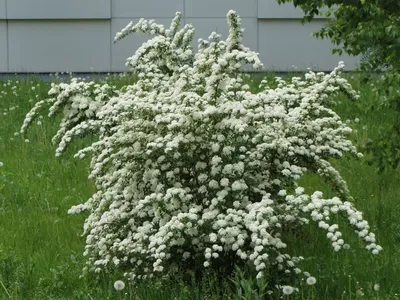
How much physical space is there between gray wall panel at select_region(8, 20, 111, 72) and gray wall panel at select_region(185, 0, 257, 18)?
4.88ft

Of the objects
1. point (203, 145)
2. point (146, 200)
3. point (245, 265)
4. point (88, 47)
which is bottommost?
point (245, 265)

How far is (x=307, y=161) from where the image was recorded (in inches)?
206

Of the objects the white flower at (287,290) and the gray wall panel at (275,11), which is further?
the gray wall panel at (275,11)

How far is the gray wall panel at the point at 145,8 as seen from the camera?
14.7 metres

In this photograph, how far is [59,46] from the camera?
588 inches

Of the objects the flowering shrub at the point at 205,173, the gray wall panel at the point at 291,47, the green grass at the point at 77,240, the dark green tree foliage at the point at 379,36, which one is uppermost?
the gray wall panel at the point at 291,47

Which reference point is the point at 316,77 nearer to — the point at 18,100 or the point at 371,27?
the point at 371,27

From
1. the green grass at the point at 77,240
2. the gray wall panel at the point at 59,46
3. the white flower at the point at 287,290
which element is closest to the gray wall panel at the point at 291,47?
the gray wall panel at the point at 59,46

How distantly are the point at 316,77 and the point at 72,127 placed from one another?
1804mm

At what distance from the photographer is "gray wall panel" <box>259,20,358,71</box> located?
14859 millimetres

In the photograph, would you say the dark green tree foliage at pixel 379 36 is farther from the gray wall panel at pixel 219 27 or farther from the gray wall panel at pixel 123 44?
the gray wall panel at pixel 123 44

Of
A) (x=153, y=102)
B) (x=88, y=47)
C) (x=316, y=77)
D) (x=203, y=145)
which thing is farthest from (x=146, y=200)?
(x=88, y=47)

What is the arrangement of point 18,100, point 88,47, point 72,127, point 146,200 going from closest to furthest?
point 146,200 → point 72,127 → point 18,100 → point 88,47

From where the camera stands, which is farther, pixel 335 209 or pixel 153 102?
pixel 153 102
